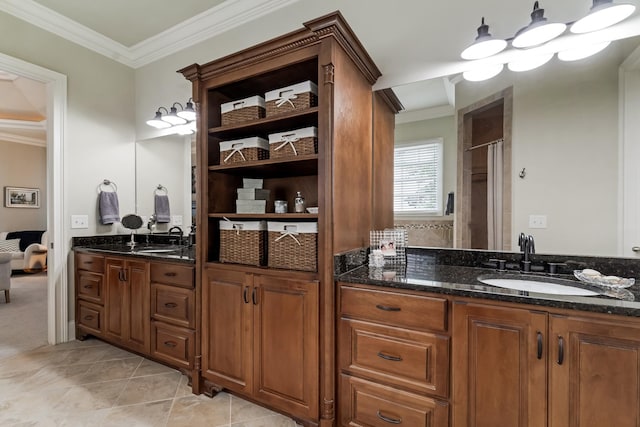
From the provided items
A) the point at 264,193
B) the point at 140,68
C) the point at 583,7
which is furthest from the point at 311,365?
the point at 140,68

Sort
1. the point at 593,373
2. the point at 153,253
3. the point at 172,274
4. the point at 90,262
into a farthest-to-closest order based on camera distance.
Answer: the point at 90,262
the point at 153,253
the point at 172,274
the point at 593,373

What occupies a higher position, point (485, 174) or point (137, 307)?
point (485, 174)

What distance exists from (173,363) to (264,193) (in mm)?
1404

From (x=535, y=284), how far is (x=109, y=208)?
145 inches

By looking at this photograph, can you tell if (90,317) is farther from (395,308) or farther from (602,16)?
(602,16)

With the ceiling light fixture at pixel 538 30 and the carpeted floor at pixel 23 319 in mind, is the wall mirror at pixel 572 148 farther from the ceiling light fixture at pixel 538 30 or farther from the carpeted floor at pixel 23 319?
the carpeted floor at pixel 23 319

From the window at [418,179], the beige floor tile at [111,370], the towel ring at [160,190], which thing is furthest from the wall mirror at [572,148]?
the towel ring at [160,190]

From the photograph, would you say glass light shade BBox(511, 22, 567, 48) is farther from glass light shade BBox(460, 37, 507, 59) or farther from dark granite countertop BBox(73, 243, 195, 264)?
dark granite countertop BBox(73, 243, 195, 264)

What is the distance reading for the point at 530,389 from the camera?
1.18 metres

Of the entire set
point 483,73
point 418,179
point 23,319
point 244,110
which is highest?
point 483,73

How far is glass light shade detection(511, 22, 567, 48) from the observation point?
149 centimetres

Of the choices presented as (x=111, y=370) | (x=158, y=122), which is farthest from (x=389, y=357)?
(x=158, y=122)

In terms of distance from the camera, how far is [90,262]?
2758 millimetres

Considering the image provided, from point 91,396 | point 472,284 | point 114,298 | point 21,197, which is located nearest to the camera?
point 472,284
